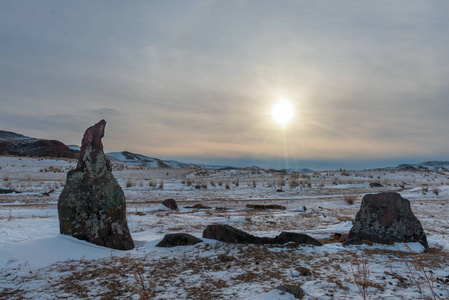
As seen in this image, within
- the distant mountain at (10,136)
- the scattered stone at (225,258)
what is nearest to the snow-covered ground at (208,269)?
the scattered stone at (225,258)

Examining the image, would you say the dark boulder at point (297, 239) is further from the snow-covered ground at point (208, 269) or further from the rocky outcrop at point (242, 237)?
the snow-covered ground at point (208, 269)

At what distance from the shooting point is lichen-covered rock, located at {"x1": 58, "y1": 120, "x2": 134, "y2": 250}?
18.7 feet

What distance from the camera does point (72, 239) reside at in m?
5.59

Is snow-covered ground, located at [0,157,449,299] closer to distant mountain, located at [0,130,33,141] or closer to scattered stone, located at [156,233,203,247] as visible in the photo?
scattered stone, located at [156,233,203,247]

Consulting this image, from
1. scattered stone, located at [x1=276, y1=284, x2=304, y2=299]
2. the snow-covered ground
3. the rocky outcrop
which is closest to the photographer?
scattered stone, located at [x1=276, y1=284, x2=304, y2=299]

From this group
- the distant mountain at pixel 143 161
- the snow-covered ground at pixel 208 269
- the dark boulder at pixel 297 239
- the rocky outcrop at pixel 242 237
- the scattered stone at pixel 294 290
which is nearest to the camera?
the scattered stone at pixel 294 290

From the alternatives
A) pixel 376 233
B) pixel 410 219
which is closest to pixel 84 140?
pixel 376 233

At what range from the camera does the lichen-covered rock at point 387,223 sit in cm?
587

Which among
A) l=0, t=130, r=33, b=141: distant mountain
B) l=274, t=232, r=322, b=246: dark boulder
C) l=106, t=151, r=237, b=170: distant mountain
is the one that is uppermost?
l=0, t=130, r=33, b=141: distant mountain

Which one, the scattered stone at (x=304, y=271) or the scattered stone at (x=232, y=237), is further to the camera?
the scattered stone at (x=232, y=237)

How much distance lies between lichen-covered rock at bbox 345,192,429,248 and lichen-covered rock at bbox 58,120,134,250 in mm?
4609

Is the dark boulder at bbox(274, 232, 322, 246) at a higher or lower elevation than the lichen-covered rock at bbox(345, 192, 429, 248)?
lower

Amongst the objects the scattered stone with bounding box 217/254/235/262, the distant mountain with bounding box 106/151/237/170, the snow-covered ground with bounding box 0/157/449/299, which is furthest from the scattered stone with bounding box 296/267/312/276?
the distant mountain with bounding box 106/151/237/170

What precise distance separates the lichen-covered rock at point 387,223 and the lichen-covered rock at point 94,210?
15.1ft
